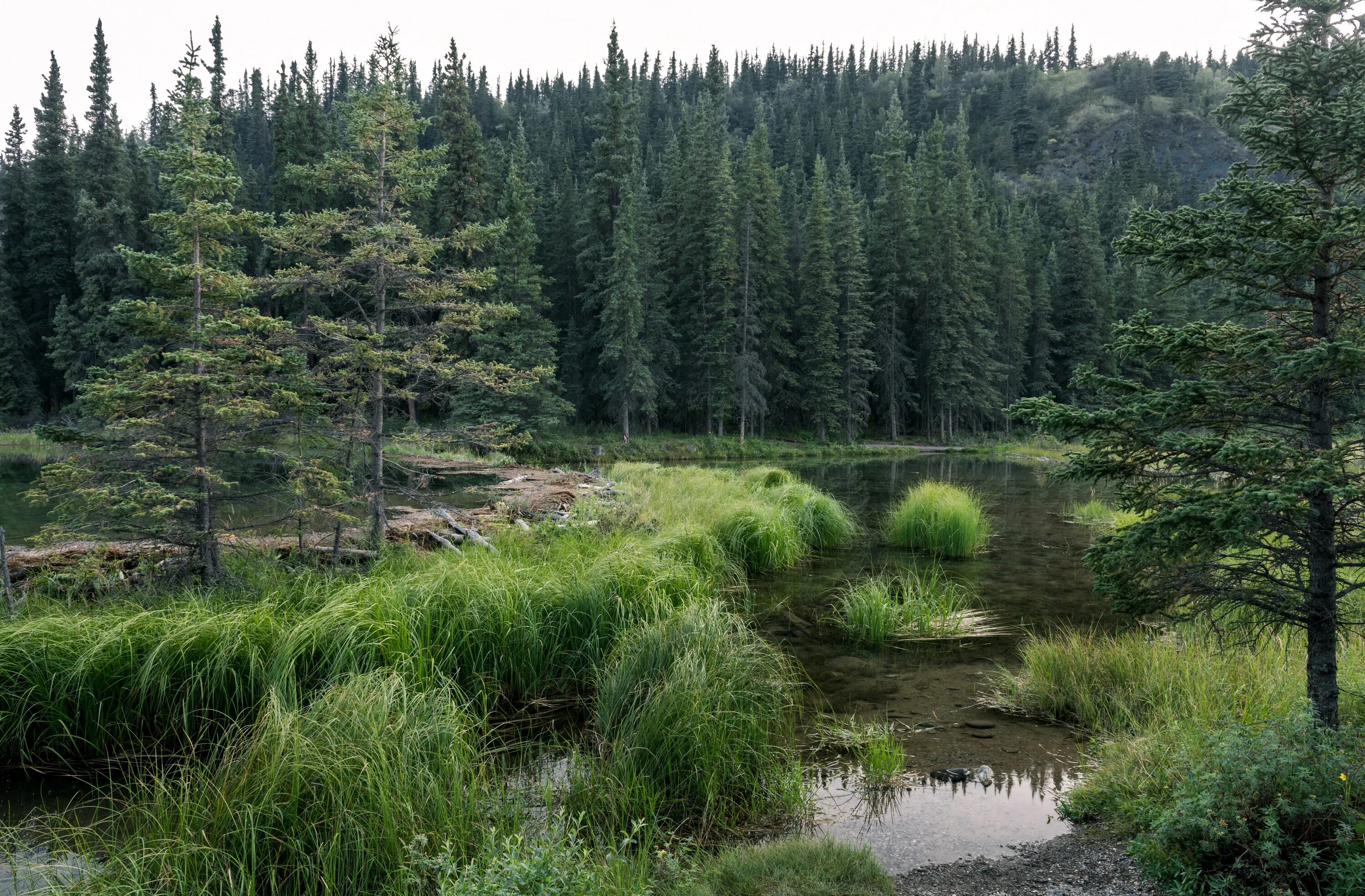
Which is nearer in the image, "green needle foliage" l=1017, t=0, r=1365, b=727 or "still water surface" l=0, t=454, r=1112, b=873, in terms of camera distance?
"green needle foliage" l=1017, t=0, r=1365, b=727

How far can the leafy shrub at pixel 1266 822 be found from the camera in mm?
3691

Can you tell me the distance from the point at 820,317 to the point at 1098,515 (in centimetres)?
3038

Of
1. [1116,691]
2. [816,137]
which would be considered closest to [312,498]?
[1116,691]

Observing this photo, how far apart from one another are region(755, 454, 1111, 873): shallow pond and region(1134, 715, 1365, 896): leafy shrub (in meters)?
1.08

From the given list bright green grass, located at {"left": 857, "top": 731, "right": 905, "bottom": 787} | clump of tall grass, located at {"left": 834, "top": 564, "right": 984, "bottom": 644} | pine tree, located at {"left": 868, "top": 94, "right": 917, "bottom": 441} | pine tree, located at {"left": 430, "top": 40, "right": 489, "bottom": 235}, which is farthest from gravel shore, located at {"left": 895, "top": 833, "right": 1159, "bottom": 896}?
pine tree, located at {"left": 868, "top": 94, "right": 917, "bottom": 441}

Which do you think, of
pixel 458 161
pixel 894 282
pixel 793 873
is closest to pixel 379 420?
pixel 793 873

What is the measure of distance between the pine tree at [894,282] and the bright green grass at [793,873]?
48.6 meters

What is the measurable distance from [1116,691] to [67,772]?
26.8 feet

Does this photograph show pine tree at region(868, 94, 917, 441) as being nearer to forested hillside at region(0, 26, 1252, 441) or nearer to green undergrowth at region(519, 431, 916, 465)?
forested hillside at region(0, 26, 1252, 441)

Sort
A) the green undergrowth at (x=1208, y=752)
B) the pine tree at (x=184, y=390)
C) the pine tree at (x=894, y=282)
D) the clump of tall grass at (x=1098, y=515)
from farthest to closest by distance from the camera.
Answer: the pine tree at (x=894, y=282)
the clump of tall grass at (x=1098, y=515)
the pine tree at (x=184, y=390)
the green undergrowth at (x=1208, y=752)

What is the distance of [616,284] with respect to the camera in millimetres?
40688

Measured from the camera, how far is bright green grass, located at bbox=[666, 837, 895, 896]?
12.7ft

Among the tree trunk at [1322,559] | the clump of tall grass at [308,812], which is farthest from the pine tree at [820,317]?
the clump of tall grass at [308,812]

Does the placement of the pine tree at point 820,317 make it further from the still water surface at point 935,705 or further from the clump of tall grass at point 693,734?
the clump of tall grass at point 693,734
